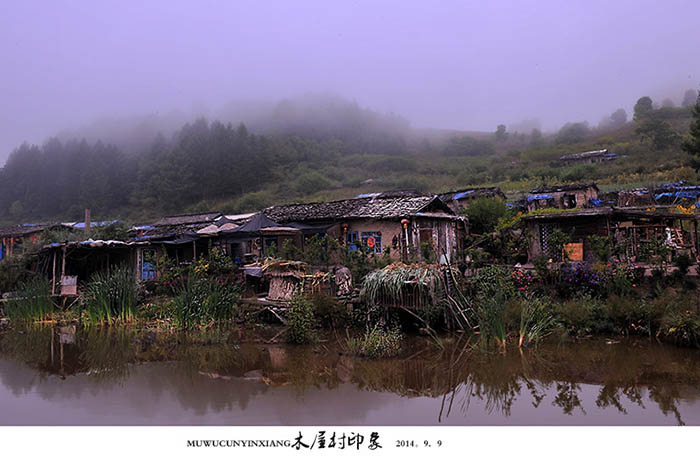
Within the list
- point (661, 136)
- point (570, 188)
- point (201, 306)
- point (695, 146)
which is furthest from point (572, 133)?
point (201, 306)

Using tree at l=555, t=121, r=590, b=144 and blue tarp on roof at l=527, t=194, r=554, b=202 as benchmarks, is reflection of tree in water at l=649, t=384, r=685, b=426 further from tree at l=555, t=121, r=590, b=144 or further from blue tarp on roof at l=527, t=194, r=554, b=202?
tree at l=555, t=121, r=590, b=144

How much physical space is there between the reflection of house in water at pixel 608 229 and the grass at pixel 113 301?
13.0m

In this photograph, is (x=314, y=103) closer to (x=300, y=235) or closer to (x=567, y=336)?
(x=300, y=235)

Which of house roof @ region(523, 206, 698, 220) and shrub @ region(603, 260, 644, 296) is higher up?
house roof @ region(523, 206, 698, 220)

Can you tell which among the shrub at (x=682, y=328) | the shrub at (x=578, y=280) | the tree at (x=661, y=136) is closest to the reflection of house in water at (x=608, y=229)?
the shrub at (x=578, y=280)

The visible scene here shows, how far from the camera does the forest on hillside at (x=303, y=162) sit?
117 feet

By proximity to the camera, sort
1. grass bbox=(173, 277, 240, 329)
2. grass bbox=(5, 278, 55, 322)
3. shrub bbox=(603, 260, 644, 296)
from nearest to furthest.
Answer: shrub bbox=(603, 260, 644, 296)
grass bbox=(173, 277, 240, 329)
grass bbox=(5, 278, 55, 322)

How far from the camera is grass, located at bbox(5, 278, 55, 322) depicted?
12531 millimetres

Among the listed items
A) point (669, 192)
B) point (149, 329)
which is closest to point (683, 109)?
point (669, 192)

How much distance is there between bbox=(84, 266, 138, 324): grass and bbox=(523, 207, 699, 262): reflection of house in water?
13.0 metres

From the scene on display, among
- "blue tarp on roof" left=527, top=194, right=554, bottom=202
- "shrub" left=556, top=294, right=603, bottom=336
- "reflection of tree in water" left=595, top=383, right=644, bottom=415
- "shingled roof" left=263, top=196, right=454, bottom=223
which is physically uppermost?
"blue tarp on roof" left=527, top=194, right=554, bottom=202

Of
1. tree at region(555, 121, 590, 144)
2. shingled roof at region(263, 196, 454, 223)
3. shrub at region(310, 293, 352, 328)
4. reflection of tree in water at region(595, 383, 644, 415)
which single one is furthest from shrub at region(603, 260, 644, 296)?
tree at region(555, 121, 590, 144)

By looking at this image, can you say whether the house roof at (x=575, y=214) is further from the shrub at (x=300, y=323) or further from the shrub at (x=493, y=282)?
the shrub at (x=300, y=323)

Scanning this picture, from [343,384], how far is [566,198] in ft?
84.0
